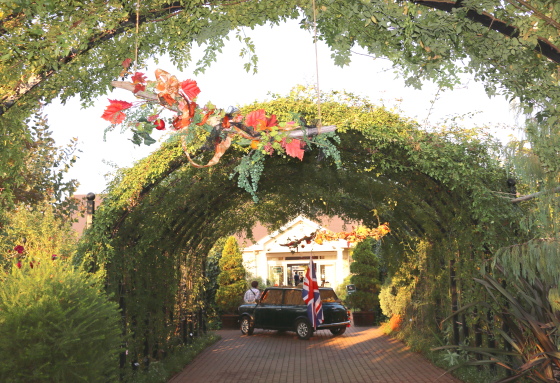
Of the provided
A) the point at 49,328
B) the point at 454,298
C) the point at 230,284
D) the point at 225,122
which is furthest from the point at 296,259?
the point at 225,122

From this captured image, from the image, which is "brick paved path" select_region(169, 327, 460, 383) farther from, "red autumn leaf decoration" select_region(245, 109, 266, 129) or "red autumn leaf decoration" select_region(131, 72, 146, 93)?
"red autumn leaf decoration" select_region(131, 72, 146, 93)

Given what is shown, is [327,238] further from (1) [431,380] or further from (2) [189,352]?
(1) [431,380]

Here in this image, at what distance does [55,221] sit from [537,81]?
39.7 ft

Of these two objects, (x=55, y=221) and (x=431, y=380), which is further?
(x=55, y=221)

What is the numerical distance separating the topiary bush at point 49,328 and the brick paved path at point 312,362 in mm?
5077

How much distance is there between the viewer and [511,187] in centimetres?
837

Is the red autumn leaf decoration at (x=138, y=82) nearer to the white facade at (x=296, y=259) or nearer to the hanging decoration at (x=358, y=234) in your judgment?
the hanging decoration at (x=358, y=234)

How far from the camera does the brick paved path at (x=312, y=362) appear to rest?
1045 cm

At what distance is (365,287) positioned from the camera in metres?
19.7

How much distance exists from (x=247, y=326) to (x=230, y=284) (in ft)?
8.99

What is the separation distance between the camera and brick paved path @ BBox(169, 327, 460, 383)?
10445 mm

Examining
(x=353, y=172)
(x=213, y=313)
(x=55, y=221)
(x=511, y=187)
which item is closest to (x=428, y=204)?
(x=353, y=172)

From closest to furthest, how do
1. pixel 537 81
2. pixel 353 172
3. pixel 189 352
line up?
pixel 537 81, pixel 353 172, pixel 189 352

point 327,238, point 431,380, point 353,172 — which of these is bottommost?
point 431,380
